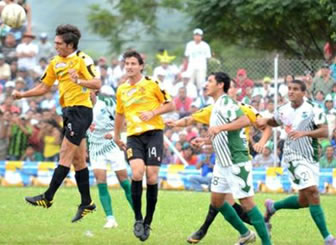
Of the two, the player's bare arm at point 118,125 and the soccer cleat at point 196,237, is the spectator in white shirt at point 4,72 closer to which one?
the player's bare arm at point 118,125

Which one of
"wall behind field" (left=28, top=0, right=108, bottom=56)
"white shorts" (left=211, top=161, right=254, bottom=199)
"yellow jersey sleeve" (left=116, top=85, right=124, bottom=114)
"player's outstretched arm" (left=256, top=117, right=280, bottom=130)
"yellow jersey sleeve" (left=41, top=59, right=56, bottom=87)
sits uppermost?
"wall behind field" (left=28, top=0, right=108, bottom=56)

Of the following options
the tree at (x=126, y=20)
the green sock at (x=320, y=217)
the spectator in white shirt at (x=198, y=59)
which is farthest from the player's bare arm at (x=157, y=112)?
the tree at (x=126, y=20)

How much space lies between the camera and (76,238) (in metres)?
11.1

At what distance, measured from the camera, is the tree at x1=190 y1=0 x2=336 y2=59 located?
23047mm

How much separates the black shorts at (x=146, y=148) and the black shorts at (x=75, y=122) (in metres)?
0.75

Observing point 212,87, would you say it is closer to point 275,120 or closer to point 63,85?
point 275,120

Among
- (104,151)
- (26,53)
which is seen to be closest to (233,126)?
(104,151)

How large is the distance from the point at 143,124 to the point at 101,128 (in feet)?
7.67

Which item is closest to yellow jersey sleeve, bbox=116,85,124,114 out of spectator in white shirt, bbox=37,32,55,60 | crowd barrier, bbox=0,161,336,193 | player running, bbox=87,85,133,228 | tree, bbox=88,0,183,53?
player running, bbox=87,85,133,228

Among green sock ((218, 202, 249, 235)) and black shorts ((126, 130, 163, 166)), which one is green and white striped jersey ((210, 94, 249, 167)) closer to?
green sock ((218, 202, 249, 235))

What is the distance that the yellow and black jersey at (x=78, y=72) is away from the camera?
1134cm

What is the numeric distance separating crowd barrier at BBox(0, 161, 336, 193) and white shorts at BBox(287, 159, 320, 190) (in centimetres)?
842

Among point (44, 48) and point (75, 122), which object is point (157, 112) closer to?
point (75, 122)

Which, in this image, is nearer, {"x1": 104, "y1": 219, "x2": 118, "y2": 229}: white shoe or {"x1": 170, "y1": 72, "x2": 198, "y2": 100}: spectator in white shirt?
{"x1": 104, "y1": 219, "x2": 118, "y2": 229}: white shoe
